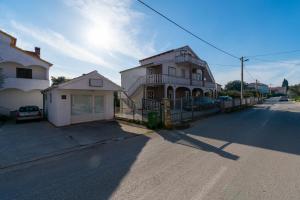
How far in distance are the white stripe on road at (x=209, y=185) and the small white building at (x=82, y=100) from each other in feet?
33.2

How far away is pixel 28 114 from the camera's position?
13.0 m

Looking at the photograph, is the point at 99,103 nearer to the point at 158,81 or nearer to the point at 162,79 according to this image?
the point at 158,81

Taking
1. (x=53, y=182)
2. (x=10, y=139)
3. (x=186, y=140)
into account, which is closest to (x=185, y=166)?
(x=186, y=140)

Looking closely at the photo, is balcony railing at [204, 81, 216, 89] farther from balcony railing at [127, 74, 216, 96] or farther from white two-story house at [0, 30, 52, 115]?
white two-story house at [0, 30, 52, 115]

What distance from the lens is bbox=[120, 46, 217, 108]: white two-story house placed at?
20.7m

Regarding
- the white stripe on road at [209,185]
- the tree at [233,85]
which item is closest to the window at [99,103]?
the white stripe on road at [209,185]

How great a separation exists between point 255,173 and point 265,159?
124 cm

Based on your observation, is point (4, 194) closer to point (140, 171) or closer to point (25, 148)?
point (140, 171)

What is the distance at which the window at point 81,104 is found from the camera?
1185 cm

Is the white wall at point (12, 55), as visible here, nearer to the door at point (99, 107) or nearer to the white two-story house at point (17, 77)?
the white two-story house at point (17, 77)

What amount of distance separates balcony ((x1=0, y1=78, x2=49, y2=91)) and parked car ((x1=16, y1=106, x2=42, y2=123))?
5490mm

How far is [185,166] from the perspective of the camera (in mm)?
4586

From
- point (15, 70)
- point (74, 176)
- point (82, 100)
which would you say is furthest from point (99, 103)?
point (15, 70)

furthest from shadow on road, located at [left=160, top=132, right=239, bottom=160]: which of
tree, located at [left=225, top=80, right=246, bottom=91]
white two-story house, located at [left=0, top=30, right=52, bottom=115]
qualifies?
tree, located at [left=225, top=80, right=246, bottom=91]
